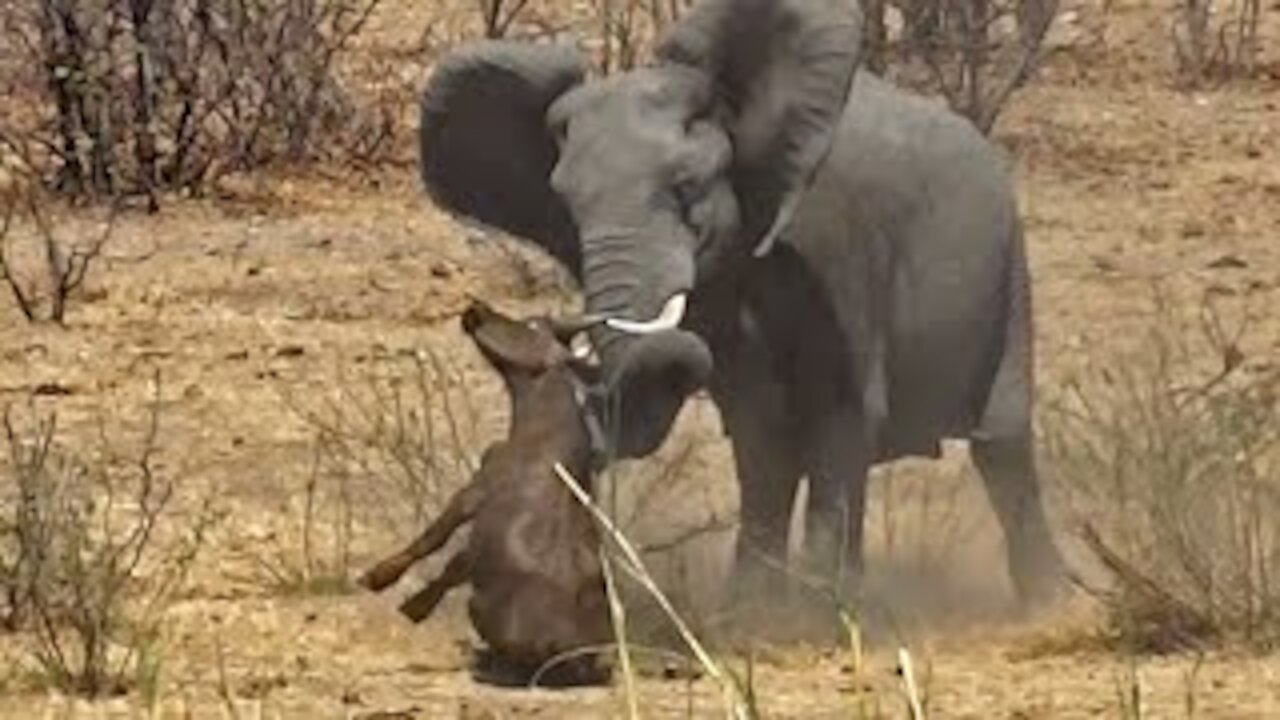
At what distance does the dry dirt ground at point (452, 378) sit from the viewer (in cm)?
662

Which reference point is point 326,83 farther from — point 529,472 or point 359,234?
point 529,472

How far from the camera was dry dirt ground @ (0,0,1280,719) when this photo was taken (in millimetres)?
6625

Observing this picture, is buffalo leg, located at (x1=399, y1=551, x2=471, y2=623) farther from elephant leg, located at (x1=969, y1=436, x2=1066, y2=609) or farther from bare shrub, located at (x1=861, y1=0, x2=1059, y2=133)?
bare shrub, located at (x1=861, y1=0, x2=1059, y2=133)

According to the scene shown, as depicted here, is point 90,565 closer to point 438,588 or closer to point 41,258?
point 438,588

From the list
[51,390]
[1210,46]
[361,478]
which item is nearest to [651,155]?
Answer: [361,478]

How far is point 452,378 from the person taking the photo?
987 centimetres

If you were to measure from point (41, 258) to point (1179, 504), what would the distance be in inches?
212

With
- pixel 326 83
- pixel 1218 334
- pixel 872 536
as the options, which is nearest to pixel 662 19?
pixel 326 83

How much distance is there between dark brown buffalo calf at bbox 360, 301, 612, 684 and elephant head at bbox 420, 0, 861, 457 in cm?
19

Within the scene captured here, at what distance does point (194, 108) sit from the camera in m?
13.0

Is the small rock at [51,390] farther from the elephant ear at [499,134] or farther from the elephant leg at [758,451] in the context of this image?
the elephant leg at [758,451]

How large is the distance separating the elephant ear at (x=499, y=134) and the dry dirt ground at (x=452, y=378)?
537 millimetres

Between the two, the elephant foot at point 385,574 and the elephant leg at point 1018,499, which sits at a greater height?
the elephant foot at point 385,574

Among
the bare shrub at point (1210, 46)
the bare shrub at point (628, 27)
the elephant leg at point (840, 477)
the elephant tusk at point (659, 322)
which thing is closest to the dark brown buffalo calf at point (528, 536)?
the elephant tusk at point (659, 322)
